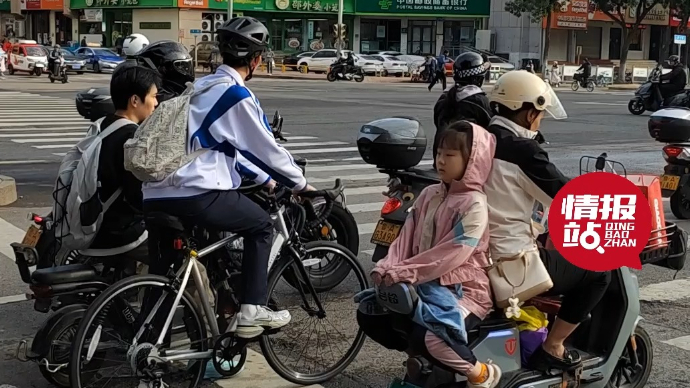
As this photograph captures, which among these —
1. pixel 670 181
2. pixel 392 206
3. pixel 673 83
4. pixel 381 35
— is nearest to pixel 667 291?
pixel 392 206

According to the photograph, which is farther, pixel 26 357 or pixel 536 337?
pixel 26 357

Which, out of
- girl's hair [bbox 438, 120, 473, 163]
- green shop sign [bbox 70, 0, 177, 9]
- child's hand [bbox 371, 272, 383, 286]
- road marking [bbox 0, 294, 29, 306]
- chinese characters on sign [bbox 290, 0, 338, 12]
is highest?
chinese characters on sign [bbox 290, 0, 338, 12]

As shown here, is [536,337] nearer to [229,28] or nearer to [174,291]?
[174,291]

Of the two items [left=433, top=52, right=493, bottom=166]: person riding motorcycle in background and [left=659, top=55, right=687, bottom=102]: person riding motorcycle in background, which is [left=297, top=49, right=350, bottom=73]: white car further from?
[left=433, top=52, right=493, bottom=166]: person riding motorcycle in background

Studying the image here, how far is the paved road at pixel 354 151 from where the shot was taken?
5594 millimetres

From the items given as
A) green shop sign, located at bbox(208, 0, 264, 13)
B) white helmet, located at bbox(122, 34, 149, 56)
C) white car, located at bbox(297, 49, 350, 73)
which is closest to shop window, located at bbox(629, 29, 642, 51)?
white car, located at bbox(297, 49, 350, 73)

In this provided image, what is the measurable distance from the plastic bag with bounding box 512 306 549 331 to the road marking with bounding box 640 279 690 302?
9.37 feet

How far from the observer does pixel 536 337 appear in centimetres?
419

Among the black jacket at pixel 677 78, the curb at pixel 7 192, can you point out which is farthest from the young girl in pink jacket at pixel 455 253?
the black jacket at pixel 677 78

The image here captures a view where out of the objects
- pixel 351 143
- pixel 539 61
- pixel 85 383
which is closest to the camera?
pixel 85 383

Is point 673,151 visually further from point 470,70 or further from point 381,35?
point 381,35

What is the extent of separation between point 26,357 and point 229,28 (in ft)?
6.31

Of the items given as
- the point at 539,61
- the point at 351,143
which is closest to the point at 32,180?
the point at 351,143

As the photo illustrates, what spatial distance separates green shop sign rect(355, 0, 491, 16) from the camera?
60094 millimetres
